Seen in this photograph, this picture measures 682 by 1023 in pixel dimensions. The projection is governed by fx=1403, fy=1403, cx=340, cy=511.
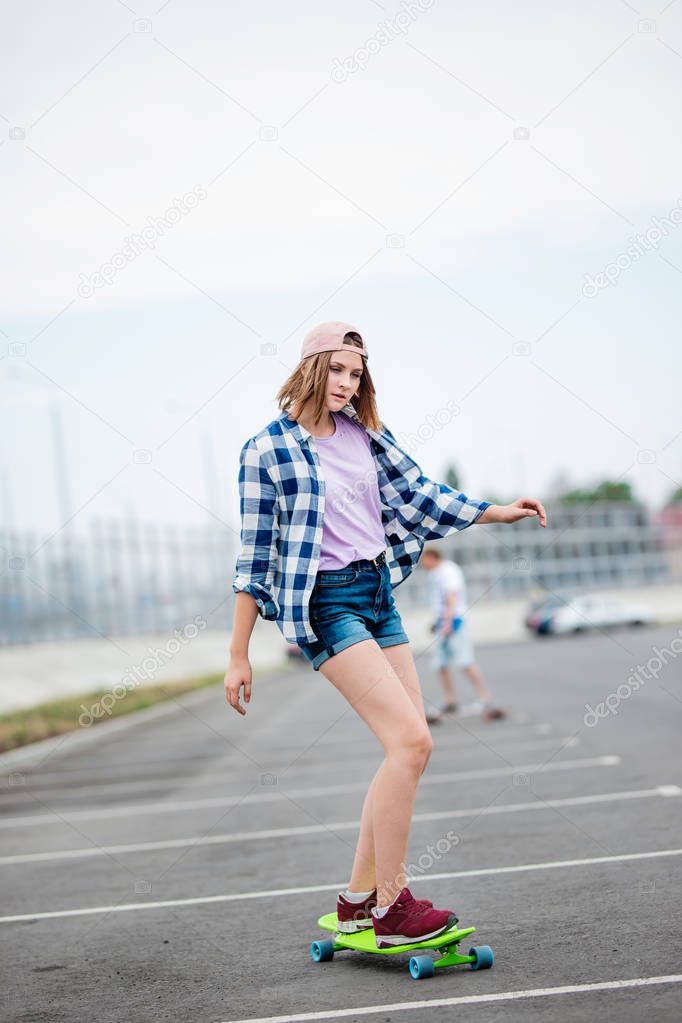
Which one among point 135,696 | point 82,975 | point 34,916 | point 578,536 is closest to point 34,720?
point 135,696

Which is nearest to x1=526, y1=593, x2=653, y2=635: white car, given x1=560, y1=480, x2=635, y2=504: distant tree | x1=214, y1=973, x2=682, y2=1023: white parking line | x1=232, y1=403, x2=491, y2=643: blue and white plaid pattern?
x1=232, y1=403, x2=491, y2=643: blue and white plaid pattern

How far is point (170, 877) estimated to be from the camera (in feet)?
22.1

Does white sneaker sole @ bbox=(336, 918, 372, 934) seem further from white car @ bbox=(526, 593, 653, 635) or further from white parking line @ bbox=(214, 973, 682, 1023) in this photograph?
white car @ bbox=(526, 593, 653, 635)

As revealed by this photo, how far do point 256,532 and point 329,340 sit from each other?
0.69m

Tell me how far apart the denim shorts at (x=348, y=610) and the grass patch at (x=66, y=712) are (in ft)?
36.0

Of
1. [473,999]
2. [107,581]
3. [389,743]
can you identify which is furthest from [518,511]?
[107,581]

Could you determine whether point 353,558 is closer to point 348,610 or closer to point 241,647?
point 348,610

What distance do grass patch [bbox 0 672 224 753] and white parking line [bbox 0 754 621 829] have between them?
525cm

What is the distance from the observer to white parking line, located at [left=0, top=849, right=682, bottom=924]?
5973 millimetres

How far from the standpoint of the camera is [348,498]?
465cm

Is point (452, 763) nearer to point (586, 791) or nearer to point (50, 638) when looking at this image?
point (586, 791)

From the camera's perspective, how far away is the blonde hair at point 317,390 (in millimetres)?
4637

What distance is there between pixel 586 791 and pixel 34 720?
437 inches

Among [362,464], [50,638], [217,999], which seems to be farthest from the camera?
[50,638]
